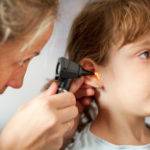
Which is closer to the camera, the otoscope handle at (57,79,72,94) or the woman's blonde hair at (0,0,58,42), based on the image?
the woman's blonde hair at (0,0,58,42)

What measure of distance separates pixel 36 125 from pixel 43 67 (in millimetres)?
342

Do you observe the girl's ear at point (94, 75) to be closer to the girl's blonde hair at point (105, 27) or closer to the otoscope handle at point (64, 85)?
the girl's blonde hair at point (105, 27)

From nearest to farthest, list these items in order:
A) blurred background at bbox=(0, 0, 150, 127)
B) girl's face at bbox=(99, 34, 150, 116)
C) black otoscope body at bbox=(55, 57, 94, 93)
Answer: black otoscope body at bbox=(55, 57, 94, 93) → girl's face at bbox=(99, 34, 150, 116) → blurred background at bbox=(0, 0, 150, 127)

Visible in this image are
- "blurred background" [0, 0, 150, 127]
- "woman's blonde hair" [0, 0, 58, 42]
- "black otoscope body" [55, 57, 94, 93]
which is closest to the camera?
"woman's blonde hair" [0, 0, 58, 42]

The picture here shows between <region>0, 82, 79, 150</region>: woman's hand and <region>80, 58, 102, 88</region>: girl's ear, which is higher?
<region>80, 58, 102, 88</region>: girl's ear

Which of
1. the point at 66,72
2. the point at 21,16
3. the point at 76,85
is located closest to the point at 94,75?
the point at 76,85

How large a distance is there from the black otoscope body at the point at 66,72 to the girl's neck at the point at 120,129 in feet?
0.73

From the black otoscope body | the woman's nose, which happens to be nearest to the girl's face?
the black otoscope body

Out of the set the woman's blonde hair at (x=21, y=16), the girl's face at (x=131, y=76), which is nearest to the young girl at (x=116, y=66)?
the girl's face at (x=131, y=76)

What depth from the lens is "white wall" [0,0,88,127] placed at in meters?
1.13

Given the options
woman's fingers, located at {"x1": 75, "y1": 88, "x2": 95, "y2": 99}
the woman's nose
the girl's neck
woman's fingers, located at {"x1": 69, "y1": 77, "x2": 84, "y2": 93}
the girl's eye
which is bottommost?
the girl's neck

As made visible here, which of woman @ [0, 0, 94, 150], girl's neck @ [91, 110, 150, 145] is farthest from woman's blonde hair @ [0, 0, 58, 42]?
girl's neck @ [91, 110, 150, 145]

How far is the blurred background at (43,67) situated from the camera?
1131mm

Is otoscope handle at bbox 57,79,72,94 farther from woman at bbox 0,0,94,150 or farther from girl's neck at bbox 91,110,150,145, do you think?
girl's neck at bbox 91,110,150,145
